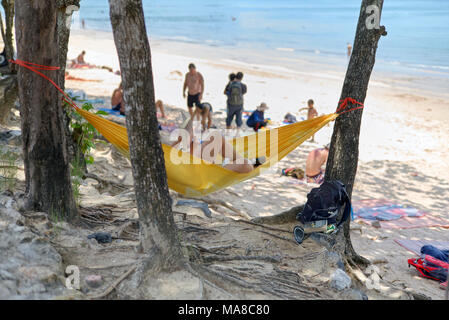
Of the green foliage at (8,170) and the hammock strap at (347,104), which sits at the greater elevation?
the hammock strap at (347,104)

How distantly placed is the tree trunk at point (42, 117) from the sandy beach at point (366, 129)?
210cm

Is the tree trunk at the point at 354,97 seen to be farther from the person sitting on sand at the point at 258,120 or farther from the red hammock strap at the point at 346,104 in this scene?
the person sitting on sand at the point at 258,120

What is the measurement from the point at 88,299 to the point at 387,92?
1137 cm

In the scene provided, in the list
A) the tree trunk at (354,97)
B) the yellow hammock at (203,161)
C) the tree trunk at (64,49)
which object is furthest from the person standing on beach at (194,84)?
the tree trunk at (354,97)

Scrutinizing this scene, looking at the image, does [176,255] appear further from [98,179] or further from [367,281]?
[98,179]

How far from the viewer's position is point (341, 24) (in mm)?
33000

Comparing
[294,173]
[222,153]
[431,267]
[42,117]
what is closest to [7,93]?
[42,117]

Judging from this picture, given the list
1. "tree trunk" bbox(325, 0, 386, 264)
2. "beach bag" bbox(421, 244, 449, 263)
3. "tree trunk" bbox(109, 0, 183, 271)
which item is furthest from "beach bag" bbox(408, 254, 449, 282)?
"tree trunk" bbox(109, 0, 183, 271)

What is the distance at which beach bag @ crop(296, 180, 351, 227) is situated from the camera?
295 cm

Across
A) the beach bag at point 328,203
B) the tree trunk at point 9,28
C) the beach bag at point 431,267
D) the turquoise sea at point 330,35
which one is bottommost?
the beach bag at point 431,267

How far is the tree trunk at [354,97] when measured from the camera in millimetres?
2943

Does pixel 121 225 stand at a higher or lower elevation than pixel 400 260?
higher

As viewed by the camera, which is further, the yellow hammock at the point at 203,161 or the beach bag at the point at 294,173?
the beach bag at the point at 294,173
